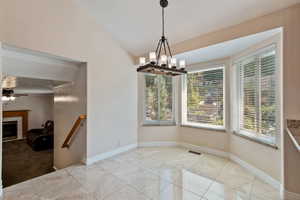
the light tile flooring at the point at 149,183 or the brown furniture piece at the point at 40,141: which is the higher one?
the light tile flooring at the point at 149,183

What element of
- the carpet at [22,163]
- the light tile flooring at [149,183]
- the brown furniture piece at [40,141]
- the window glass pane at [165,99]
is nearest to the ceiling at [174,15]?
the window glass pane at [165,99]

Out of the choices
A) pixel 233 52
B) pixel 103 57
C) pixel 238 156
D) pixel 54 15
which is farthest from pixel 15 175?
pixel 233 52

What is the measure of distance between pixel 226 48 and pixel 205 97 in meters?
1.41

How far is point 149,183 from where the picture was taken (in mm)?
2404

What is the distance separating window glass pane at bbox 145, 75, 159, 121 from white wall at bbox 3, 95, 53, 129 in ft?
24.2

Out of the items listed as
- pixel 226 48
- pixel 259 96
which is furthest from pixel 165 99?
pixel 259 96

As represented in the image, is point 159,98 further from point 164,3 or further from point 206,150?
point 164,3

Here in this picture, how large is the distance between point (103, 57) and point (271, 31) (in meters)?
3.14

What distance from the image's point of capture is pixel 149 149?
13.4 ft

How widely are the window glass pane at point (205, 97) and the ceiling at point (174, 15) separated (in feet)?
4.33

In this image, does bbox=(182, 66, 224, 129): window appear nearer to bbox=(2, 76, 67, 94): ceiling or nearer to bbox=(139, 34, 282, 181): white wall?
bbox=(139, 34, 282, 181): white wall

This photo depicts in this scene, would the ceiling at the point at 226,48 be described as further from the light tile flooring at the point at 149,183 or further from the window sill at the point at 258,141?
the light tile flooring at the point at 149,183

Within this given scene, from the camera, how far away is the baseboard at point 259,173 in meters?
2.28

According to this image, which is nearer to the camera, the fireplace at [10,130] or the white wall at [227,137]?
the white wall at [227,137]
